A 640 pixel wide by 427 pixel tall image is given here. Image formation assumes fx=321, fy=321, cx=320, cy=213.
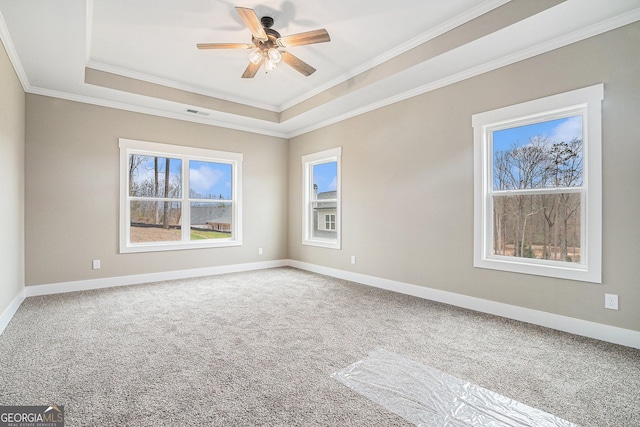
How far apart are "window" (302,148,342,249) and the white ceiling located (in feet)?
3.59

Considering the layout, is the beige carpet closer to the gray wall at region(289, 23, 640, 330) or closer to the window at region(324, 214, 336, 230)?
the gray wall at region(289, 23, 640, 330)

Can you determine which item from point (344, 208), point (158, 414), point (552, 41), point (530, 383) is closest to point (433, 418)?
point (530, 383)

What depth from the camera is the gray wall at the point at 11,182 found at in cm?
304

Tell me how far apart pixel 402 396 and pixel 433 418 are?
9.2 inches

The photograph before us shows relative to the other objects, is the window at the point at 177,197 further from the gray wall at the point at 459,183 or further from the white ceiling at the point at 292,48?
the gray wall at the point at 459,183

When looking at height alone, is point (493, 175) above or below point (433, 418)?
above

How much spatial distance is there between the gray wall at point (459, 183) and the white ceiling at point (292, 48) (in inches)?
9.7

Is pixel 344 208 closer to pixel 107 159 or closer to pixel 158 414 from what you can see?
pixel 107 159

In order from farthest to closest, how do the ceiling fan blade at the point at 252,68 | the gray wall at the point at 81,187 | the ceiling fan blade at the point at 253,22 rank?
the gray wall at the point at 81,187
the ceiling fan blade at the point at 252,68
the ceiling fan blade at the point at 253,22

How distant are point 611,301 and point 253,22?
3892 millimetres

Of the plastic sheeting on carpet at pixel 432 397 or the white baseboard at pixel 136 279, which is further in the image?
the white baseboard at pixel 136 279

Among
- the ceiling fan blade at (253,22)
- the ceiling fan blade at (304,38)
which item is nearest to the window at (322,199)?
the ceiling fan blade at (304,38)

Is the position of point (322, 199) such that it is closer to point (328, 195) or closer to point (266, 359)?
point (328, 195)

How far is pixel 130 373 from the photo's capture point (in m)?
2.20
